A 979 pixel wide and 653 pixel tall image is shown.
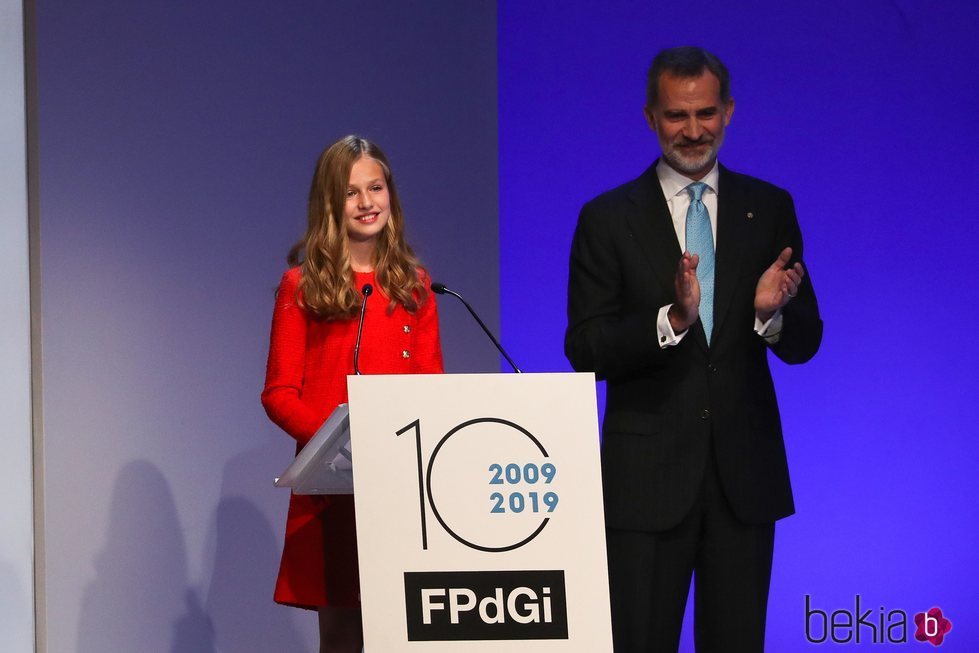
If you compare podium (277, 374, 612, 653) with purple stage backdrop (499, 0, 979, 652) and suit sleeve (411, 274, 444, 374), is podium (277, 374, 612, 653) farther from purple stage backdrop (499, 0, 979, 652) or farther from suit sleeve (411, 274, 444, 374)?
purple stage backdrop (499, 0, 979, 652)

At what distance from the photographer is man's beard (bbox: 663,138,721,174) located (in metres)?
2.92

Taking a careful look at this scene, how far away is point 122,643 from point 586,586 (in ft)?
6.15

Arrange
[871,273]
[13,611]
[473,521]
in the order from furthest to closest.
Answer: [871,273] → [13,611] → [473,521]

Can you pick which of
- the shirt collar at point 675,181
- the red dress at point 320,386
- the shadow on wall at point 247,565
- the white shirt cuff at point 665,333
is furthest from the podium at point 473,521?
the shadow on wall at point 247,565

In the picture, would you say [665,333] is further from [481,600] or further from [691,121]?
[481,600]

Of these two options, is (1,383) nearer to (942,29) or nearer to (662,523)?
(662,523)

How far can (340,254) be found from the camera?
2.95 metres

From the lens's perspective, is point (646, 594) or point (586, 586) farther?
point (646, 594)

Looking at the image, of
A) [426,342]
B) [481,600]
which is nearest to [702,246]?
[426,342]

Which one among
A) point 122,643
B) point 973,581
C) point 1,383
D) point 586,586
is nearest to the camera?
point 586,586

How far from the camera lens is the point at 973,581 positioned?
418 cm

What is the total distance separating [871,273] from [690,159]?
164 cm

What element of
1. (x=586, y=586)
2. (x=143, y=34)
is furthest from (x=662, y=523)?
(x=143, y=34)

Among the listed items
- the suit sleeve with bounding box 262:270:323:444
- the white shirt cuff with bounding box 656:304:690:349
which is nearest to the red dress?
the suit sleeve with bounding box 262:270:323:444
